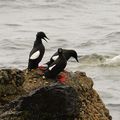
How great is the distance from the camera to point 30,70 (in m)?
12.6

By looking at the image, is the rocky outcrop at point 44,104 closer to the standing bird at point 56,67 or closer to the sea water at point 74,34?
the standing bird at point 56,67

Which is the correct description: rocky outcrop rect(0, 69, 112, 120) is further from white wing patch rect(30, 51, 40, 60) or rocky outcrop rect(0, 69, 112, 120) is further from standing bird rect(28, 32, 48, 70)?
white wing patch rect(30, 51, 40, 60)

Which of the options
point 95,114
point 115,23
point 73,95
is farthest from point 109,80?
point 115,23

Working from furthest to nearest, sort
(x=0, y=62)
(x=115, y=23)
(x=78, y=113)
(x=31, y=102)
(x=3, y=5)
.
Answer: (x=3, y=5), (x=115, y=23), (x=0, y=62), (x=78, y=113), (x=31, y=102)

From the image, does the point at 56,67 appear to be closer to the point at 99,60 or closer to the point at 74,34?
the point at 99,60

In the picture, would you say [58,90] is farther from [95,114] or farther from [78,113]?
[95,114]

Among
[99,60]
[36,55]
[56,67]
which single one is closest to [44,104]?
[56,67]

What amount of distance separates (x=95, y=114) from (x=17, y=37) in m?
17.9

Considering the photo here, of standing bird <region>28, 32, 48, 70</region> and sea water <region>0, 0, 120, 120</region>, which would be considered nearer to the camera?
standing bird <region>28, 32, 48, 70</region>

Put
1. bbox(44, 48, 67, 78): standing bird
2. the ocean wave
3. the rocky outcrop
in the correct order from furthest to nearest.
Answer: the ocean wave, bbox(44, 48, 67, 78): standing bird, the rocky outcrop

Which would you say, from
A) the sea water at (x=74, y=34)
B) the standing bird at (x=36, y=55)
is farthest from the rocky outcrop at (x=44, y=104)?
the sea water at (x=74, y=34)

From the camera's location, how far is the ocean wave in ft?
72.2

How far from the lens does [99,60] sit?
22781 mm

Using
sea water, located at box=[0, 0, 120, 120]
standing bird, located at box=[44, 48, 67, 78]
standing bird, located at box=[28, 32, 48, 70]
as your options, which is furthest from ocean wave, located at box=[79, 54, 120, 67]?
standing bird, located at box=[44, 48, 67, 78]
